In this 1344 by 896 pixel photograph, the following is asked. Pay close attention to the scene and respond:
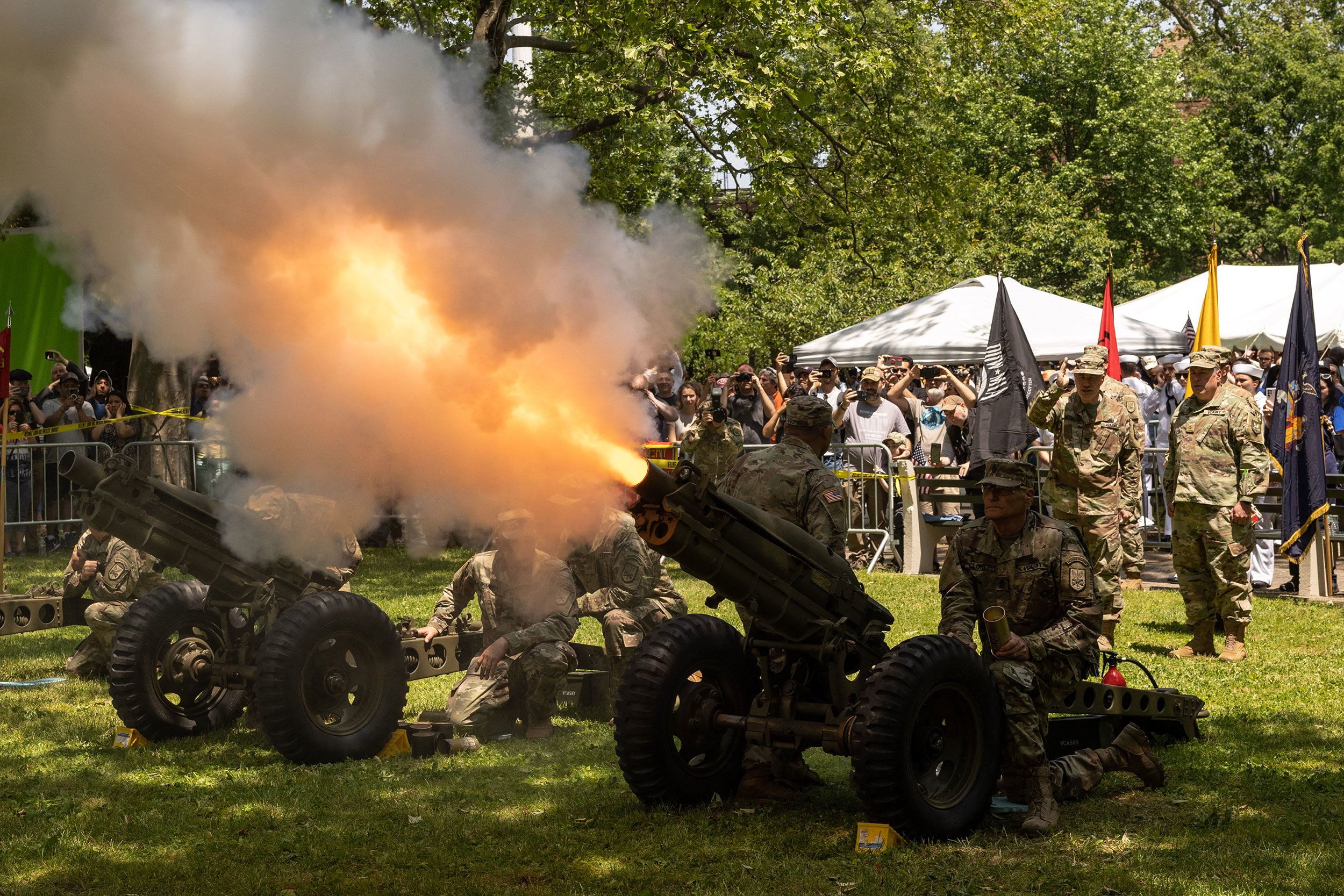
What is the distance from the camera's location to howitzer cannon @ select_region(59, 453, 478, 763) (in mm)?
8562

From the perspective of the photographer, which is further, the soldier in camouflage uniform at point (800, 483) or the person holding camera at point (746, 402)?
the person holding camera at point (746, 402)

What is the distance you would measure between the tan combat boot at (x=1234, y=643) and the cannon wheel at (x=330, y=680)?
6.59 metres

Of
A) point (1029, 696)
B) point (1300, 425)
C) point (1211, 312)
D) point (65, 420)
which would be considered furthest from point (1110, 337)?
point (65, 420)

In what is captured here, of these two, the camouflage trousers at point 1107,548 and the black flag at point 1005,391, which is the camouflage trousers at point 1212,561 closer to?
the camouflage trousers at point 1107,548

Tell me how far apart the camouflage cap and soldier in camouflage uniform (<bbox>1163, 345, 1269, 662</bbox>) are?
2.50 feet

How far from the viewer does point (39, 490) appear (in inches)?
674

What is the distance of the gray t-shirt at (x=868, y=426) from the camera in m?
17.1

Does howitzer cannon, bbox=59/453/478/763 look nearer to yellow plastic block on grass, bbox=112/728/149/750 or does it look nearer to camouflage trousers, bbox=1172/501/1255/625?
yellow plastic block on grass, bbox=112/728/149/750

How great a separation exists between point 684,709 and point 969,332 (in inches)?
548

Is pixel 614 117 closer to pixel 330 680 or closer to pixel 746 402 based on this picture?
pixel 746 402

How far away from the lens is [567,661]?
30.8 ft

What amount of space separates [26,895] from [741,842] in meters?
3.26

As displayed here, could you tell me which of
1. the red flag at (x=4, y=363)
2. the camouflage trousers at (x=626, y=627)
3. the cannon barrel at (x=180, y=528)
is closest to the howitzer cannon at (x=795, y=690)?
the camouflage trousers at (x=626, y=627)

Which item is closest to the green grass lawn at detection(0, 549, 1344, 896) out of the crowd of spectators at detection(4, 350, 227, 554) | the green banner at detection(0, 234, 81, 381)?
the crowd of spectators at detection(4, 350, 227, 554)
